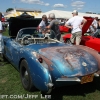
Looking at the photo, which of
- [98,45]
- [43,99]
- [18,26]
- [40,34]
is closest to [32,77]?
[43,99]

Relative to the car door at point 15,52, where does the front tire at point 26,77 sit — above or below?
below

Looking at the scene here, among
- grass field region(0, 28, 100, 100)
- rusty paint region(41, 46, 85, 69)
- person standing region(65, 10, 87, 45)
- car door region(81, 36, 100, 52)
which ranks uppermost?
person standing region(65, 10, 87, 45)

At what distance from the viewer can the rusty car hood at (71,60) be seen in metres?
3.33

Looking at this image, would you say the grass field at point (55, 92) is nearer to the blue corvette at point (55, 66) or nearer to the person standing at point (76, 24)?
the blue corvette at point (55, 66)

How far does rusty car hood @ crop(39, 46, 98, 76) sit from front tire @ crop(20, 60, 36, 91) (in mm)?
456

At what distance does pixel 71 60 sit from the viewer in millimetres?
3512

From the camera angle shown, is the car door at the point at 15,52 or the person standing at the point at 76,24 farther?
the person standing at the point at 76,24

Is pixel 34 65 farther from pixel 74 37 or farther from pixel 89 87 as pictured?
pixel 74 37

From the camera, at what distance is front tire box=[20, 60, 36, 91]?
357 cm

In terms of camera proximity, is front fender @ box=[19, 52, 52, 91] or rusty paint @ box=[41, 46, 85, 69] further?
rusty paint @ box=[41, 46, 85, 69]

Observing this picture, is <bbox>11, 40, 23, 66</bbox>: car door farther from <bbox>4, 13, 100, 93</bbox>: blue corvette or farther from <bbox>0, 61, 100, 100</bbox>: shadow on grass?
<bbox>0, 61, 100, 100</bbox>: shadow on grass

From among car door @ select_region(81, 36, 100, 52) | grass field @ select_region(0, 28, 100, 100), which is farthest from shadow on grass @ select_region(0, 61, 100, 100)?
car door @ select_region(81, 36, 100, 52)

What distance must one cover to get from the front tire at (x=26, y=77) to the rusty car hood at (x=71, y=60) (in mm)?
456

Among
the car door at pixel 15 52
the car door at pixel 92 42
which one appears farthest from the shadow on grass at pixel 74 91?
the car door at pixel 92 42
